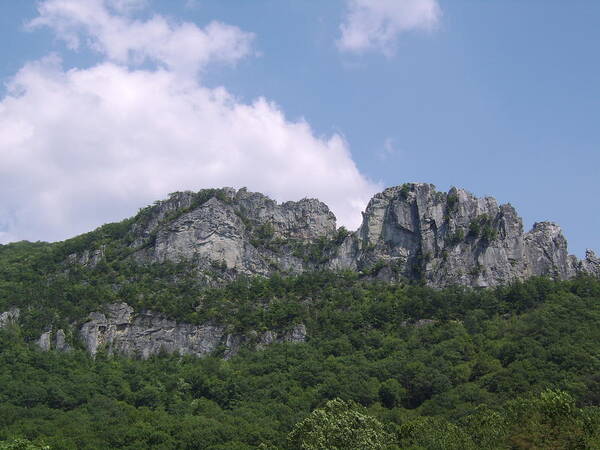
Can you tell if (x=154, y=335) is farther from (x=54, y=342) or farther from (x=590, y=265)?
(x=590, y=265)

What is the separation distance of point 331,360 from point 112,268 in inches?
1581

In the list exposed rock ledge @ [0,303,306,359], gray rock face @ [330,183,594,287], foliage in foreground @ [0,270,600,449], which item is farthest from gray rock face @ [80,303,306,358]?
gray rock face @ [330,183,594,287]

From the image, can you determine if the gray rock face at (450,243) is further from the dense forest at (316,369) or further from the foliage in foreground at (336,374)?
the foliage in foreground at (336,374)

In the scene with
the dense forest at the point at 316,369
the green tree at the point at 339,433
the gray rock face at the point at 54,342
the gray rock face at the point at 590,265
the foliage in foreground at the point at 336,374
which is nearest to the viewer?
the green tree at the point at 339,433

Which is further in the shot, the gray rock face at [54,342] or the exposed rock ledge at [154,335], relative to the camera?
the exposed rock ledge at [154,335]

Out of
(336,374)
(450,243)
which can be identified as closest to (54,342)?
(336,374)

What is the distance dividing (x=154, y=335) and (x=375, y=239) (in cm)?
3876

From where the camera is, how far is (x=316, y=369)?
88312mm

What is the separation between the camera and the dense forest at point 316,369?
181 feet

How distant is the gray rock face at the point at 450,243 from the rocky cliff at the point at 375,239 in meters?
0.15

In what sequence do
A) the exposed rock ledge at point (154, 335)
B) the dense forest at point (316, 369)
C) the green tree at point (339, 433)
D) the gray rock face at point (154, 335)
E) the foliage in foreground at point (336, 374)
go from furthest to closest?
the gray rock face at point (154, 335), the exposed rock ledge at point (154, 335), the foliage in foreground at point (336, 374), the dense forest at point (316, 369), the green tree at point (339, 433)

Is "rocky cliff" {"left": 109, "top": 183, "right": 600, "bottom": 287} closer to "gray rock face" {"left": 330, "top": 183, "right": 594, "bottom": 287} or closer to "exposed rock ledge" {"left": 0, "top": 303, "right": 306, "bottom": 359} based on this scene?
"gray rock face" {"left": 330, "top": 183, "right": 594, "bottom": 287}

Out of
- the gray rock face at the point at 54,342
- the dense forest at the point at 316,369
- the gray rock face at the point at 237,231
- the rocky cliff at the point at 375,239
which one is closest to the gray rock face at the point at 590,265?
the rocky cliff at the point at 375,239

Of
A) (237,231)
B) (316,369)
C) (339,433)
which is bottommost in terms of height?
(339,433)
